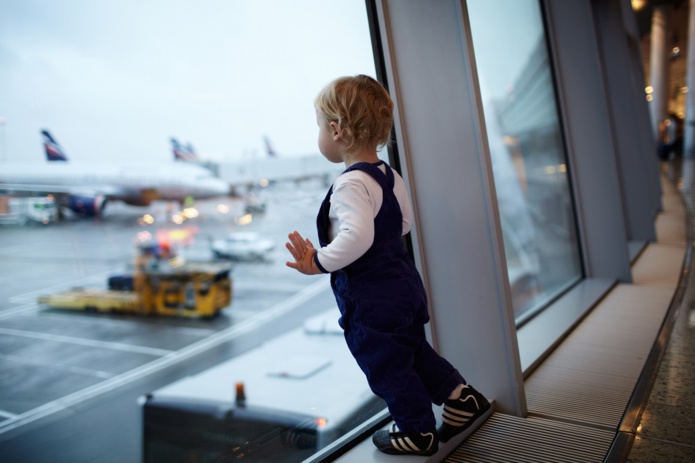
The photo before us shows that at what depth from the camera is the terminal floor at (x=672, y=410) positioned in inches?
43.9

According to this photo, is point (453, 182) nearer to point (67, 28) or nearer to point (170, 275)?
point (67, 28)

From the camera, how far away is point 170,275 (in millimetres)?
18906

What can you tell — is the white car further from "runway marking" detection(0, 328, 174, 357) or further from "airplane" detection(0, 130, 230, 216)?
"runway marking" detection(0, 328, 174, 357)

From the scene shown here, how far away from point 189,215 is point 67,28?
9.48 m

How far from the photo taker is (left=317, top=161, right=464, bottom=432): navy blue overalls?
102 cm

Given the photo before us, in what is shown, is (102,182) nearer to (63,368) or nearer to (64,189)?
(64,189)

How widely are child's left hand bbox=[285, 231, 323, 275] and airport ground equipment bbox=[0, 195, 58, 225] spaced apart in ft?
8.42

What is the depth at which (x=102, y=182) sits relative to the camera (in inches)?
487

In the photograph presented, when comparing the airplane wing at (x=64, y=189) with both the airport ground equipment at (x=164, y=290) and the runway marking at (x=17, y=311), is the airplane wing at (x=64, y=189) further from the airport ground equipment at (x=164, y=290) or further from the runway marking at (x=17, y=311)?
the airport ground equipment at (x=164, y=290)

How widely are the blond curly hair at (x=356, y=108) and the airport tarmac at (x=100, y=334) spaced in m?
2.05

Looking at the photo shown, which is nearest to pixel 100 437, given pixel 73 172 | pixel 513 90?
pixel 73 172

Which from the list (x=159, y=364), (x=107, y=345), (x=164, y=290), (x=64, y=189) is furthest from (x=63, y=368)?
(x=64, y=189)

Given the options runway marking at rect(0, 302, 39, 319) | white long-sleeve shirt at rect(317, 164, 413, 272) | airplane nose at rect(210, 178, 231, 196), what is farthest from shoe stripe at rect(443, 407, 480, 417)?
airplane nose at rect(210, 178, 231, 196)

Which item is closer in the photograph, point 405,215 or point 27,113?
point 405,215
